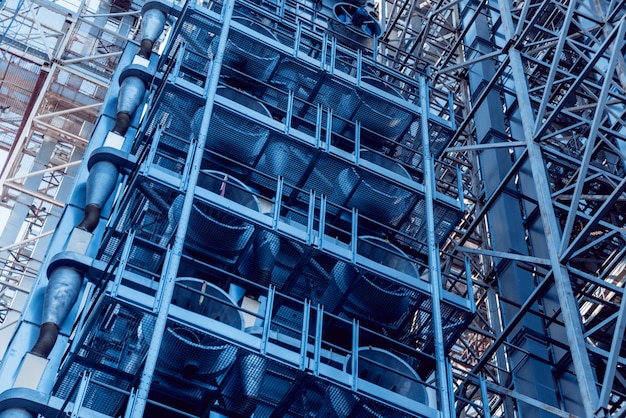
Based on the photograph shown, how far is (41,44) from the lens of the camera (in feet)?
98.8

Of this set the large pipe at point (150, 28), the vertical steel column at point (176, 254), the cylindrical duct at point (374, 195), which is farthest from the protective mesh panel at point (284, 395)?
the large pipe at point (150, 28)

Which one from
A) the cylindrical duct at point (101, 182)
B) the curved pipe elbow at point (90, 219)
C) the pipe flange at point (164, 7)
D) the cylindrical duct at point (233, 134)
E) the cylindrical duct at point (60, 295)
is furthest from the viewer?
the pipe flange at point (164, 7)

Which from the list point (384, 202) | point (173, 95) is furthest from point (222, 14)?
point (384, 202)

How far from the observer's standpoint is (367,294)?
1509 cm

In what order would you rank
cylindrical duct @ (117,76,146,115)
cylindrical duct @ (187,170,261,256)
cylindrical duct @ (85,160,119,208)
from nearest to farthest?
1. cylindrical duct @ (187,170,261,256)
2. cylindrical duct @ (85,160,119,208)
3. cylindrical duct @ (117,76,146,115)

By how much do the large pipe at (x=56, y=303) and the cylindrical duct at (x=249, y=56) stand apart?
19.0 feet

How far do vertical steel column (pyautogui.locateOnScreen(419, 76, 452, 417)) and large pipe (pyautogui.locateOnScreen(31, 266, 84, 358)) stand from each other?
5.02 meters

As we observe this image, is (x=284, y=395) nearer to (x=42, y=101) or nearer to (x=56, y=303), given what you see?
(x=56, y=303)

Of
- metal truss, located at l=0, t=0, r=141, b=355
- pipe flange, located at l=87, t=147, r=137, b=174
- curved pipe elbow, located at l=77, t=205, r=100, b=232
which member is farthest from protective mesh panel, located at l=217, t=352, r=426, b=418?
metal truss, located at l=0, t=0, r=141, b=355

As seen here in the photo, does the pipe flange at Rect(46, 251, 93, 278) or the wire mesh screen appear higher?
the pipe flange at Rect(46, 251, 93, 278)

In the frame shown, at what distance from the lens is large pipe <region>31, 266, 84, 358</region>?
1290cm

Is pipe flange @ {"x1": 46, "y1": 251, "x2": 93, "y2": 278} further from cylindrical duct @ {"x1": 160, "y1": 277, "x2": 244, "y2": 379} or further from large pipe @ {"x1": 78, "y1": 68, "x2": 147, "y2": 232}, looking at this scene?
cylindrical duct @ {"x1": 160, "y1": 277, "x2": 244, "y2": 379}

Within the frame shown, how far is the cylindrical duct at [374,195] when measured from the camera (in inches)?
647

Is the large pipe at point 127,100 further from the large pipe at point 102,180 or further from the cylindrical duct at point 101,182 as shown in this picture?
the cylindrical duct at point 101,182
